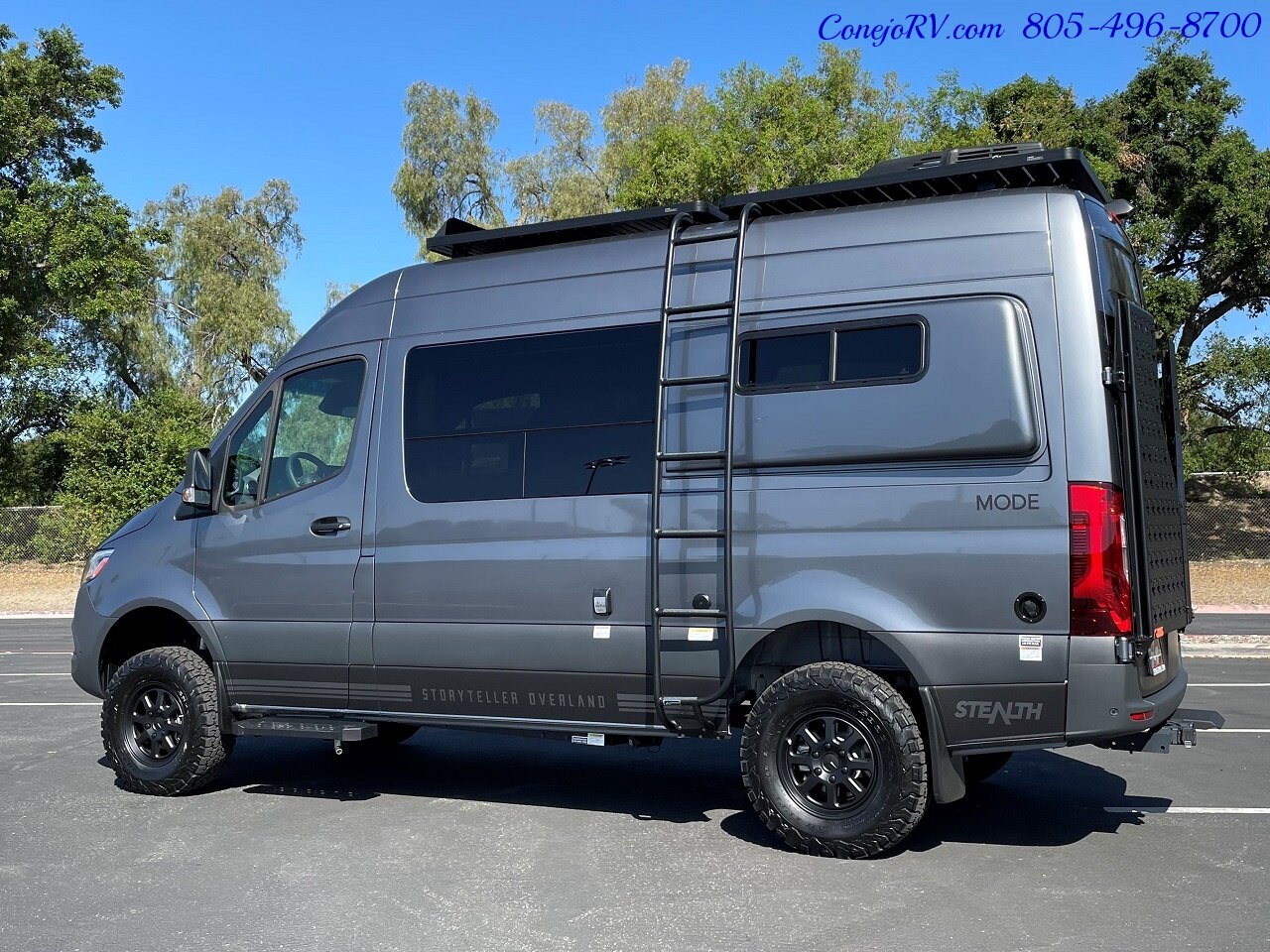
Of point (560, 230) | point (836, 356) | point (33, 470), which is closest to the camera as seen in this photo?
point (836, 356)

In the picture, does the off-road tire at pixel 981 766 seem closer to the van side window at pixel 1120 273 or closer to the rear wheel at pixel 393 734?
the van side window at pixel 1120 273

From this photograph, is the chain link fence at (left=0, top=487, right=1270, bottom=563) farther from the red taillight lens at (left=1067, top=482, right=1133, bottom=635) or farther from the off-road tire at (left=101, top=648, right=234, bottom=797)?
the red taillight lens at (left=1067, top=482, right=1133, bottom=635)

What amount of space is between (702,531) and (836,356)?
1.04 metres

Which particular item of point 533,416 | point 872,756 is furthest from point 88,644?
point 872,756

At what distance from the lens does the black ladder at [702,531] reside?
606 centimetres

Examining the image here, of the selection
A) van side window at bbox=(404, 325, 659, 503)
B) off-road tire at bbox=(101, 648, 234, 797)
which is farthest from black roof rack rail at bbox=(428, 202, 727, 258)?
off-road tire at bbox=(101, 648, 234, 797)

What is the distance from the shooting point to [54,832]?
6508 millimetres

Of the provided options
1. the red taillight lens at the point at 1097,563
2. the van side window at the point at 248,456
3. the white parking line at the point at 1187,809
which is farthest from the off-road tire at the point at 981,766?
the van side window at the point at 248,456

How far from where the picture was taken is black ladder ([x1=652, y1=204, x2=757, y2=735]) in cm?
606

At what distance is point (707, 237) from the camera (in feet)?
21.0

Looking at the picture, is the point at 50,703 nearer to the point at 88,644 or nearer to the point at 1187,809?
the point at 88,644

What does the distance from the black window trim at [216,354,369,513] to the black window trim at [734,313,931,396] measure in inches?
92.5

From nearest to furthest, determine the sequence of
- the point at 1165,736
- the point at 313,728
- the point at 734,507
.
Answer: the point at 1165,736, the point at 734,507, the point at 313,728

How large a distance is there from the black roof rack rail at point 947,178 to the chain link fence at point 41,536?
25572 millimetres
